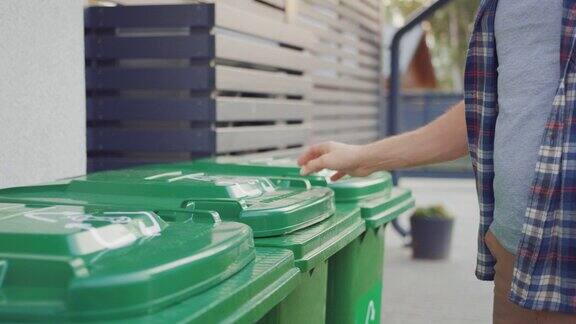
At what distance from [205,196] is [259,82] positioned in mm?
2717

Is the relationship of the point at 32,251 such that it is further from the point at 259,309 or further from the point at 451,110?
the point at 451,110

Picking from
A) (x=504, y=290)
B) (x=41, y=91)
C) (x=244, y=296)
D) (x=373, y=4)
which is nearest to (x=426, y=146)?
(x=504, y=290)

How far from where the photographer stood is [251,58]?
4.91m

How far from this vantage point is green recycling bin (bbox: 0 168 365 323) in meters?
2.22

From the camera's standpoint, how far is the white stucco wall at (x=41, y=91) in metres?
3.18

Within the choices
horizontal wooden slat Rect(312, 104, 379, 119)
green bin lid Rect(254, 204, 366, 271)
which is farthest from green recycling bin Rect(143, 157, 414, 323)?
horizontal wooden slat Rect(312, 104, 379, 119)

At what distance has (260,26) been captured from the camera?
5.02m

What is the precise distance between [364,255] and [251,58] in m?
2.06

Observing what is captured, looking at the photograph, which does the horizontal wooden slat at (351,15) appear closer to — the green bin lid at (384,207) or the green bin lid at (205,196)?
the green bin lid at (384,207)

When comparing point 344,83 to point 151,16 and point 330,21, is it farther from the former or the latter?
point 151,16

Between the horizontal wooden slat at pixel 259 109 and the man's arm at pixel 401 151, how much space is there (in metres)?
1.63

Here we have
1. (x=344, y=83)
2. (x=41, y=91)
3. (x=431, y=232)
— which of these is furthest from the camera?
(x=344, y=83)

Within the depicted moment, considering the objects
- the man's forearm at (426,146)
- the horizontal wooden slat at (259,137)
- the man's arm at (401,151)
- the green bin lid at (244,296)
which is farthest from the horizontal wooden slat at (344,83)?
the green bin lid at (244,296)

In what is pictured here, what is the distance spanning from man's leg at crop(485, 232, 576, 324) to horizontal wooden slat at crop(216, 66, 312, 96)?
2454 millimetres
